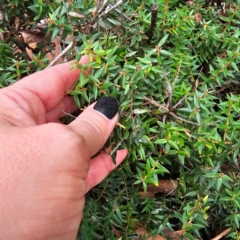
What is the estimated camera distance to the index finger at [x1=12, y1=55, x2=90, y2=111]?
5.68 ft

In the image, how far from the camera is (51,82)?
1736mm

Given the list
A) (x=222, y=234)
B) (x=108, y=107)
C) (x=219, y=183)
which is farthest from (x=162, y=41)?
(x=222, y=234)

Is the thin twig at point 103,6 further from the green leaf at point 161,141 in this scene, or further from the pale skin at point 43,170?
the green leaf at point 161,141

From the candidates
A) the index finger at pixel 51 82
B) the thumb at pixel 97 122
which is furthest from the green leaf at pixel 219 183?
the index finger at pixel 51 82

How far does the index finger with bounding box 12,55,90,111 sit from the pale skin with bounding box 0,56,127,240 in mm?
166

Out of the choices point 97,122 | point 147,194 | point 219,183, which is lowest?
point 147,194

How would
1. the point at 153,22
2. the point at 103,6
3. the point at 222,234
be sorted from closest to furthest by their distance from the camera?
the point at 103,6
the point at 153,22
the point at 222,234

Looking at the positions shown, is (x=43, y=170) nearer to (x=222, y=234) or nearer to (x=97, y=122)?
(x=97, y=122)

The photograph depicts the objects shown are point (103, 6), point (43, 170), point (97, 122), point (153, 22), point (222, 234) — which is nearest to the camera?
point (43, 170)

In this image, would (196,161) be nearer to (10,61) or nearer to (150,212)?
(150,212)

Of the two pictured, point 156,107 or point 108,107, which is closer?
point 108,107

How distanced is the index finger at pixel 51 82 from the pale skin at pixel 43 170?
166 mm

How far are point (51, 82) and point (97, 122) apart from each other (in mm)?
337

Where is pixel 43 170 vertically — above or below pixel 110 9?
below
